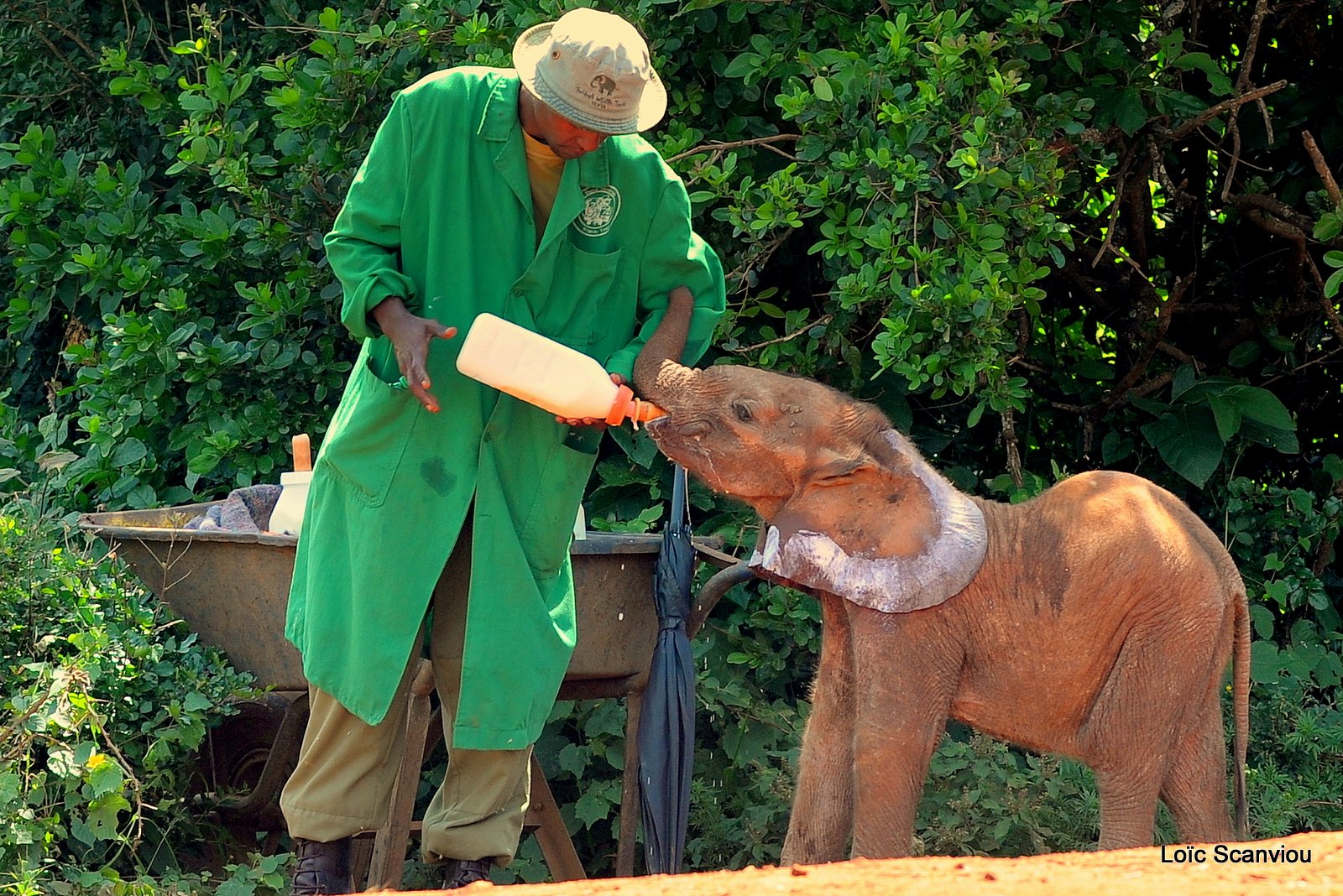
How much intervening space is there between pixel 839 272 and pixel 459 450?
233cm

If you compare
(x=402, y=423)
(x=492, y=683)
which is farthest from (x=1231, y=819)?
(x=402, y=423)

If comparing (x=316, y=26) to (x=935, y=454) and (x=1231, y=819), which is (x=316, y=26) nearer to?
(x=935, y=454)

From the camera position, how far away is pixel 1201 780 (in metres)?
4.24

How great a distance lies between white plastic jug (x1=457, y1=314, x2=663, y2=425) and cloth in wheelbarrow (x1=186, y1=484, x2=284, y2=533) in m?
1.79

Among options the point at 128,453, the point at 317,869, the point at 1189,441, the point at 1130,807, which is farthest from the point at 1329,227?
the point at 128,453

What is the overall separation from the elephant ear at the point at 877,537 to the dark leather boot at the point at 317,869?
→ 50.1 inches

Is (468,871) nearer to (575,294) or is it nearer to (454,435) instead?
(454,435)

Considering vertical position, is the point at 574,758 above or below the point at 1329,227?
below

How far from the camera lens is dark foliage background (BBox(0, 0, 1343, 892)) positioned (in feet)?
17.9

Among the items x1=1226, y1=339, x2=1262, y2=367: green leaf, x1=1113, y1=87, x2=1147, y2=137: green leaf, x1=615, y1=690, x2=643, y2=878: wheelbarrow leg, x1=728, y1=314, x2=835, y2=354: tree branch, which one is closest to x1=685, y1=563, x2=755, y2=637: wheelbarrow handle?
x1=615, y1=690, x2=643, y2=878: wheelbarrow leg

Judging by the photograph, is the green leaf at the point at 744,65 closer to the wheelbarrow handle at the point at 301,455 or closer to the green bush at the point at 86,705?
the wheelbarrow handle at the point at 301,455

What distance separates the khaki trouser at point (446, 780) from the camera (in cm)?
394

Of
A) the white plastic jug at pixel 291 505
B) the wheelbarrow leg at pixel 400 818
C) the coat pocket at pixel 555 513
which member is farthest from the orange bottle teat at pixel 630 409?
the white plastic jug at pixel 291 505

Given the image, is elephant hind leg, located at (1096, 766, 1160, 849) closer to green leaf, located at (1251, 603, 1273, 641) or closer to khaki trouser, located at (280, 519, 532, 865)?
khaki trouser, located at (280, 519, 532, 865)
